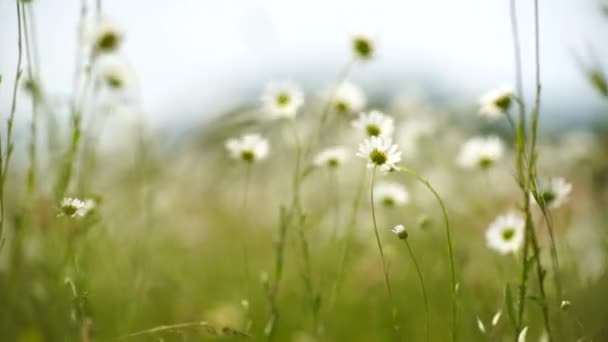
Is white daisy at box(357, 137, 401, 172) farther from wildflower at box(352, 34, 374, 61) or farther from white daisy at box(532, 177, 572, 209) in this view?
wildflower at box(352, 34, 374, 61)

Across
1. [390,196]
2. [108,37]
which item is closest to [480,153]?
[390,196]

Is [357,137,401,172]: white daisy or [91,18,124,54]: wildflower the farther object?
[91,18,124,54]: wildflower

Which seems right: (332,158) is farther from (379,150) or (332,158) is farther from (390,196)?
(379,150)

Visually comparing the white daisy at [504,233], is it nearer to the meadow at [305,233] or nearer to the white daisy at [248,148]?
the meadow at [305,233]

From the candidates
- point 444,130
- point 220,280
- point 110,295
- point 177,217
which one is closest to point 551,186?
point 220,280

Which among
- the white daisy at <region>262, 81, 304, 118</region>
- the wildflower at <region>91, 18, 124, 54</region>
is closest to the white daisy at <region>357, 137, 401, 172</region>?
the white daisy at <region>262, 81, 304, 118</region>

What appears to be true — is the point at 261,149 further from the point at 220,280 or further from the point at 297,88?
the point at 220,280

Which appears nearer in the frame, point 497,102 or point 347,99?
point 497,102
